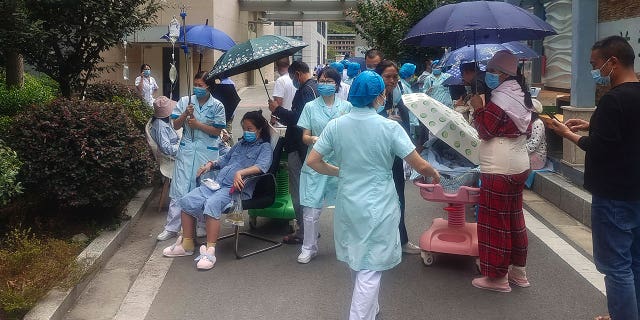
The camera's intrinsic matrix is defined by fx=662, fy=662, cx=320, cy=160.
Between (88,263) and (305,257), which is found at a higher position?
(88,263)

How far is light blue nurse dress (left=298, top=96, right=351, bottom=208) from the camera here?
18.4 ft

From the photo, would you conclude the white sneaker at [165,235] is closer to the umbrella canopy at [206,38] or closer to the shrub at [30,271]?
the shrub at [30,271]

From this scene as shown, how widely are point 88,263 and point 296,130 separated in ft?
7.05

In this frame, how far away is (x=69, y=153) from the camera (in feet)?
19.3

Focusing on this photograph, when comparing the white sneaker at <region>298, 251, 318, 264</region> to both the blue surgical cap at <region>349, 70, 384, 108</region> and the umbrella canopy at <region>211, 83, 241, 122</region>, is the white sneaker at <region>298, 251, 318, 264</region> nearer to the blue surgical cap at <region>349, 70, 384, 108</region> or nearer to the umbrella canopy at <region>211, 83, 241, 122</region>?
the blue surgical cap at <region>349, 70, 384, 108</region>

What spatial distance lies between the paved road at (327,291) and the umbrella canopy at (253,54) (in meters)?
1.71

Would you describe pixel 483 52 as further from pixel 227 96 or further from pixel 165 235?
pixel 165 235

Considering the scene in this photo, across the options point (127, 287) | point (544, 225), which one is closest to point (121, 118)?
point (127, 287)

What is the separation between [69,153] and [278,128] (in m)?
2.05

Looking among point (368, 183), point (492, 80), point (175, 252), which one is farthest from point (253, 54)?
point (368, 183)

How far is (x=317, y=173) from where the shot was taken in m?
5.59

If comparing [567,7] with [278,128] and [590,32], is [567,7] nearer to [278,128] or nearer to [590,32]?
[590,32]

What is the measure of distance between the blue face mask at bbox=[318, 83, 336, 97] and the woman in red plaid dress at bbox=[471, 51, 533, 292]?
125cm

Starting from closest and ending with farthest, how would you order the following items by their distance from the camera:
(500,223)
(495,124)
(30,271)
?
(30,271) < (495,124) < (500,223)
